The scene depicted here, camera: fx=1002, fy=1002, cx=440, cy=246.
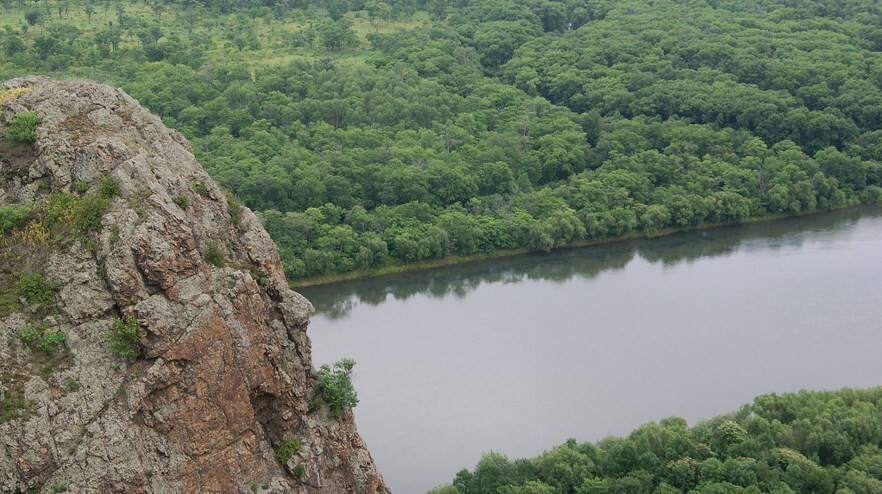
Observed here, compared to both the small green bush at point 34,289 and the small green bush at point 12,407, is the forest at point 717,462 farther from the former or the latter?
the small green bush at point 12,407

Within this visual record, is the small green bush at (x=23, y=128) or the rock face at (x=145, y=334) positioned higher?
the small green bush at (x=23, y=128)

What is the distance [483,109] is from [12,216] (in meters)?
49.0

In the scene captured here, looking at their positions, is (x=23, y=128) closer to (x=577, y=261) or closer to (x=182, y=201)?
(x=182, y=201)

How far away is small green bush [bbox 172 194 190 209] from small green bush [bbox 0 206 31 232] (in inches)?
100

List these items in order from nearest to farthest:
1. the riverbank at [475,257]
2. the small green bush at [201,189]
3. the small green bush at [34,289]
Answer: the small green bush at [34,289], the small green bush at [201,189], the riverbank at [475,257]

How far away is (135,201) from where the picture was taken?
17.5m

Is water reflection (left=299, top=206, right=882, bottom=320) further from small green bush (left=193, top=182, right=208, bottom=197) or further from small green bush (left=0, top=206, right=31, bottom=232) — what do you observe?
small green bush (left=0, top=206, right=31, bottom=232)

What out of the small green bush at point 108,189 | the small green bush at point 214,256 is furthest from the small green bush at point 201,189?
the small green bush at point 108,189

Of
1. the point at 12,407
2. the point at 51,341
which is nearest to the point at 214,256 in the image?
the point at 51,341

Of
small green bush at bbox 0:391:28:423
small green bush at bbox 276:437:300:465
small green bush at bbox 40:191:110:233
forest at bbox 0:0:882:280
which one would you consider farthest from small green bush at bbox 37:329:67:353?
forest at bbox 0:0:882:280

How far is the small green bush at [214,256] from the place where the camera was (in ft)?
60.5

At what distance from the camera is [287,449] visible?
19.3 meters

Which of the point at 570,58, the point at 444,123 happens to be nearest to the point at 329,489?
the point at 444,123

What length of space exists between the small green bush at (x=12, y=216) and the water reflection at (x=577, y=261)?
2668 centimetres
